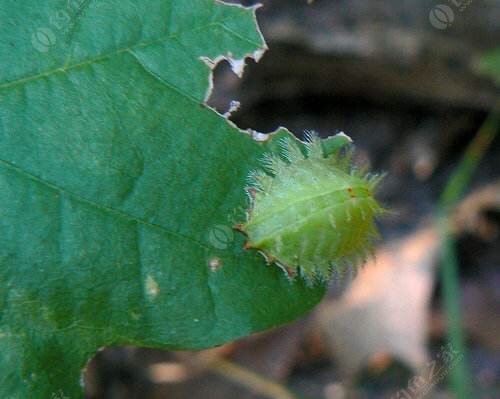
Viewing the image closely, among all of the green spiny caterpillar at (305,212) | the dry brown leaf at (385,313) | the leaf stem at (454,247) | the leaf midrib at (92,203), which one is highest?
the green spiny caterpillar at (305,212)

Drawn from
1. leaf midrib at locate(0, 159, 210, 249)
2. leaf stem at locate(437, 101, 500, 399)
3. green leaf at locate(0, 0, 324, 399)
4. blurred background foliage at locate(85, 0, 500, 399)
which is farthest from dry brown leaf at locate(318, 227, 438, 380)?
leaf midrib at locate(0, 159, 210, 249)

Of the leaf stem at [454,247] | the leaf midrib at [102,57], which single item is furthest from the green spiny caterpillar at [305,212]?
the leaf stem at [454,247]

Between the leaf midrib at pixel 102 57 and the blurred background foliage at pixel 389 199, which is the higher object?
the leaf midrib at pixel 102 57

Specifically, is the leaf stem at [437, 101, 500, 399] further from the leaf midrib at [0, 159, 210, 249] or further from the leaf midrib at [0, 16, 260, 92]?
the leaf midrib at [0, 16, 260, 92]

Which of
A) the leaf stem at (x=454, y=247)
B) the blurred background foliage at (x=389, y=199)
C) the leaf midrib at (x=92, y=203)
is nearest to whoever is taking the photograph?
the leaf midrib at (x=92, y=203)

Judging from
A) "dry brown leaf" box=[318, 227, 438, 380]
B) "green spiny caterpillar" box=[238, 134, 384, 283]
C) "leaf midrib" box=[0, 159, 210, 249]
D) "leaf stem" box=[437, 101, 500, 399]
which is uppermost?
"green spiny caterpillar" box=[238, 134, 384, 283]

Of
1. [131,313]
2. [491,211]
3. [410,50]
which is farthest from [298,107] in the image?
[131,313]

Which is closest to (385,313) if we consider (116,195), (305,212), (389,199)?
(389,199)

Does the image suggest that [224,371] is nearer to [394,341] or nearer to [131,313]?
[394,341]

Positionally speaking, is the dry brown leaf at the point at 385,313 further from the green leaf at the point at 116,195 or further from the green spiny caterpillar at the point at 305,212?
the green leaf at the point at 116,195
